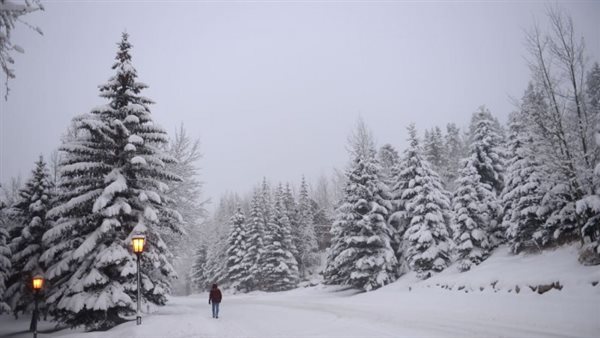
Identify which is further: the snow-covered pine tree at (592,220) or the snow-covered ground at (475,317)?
the snow-covered pine tree at (592,220)

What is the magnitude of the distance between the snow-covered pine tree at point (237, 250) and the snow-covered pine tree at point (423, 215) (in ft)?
87.1

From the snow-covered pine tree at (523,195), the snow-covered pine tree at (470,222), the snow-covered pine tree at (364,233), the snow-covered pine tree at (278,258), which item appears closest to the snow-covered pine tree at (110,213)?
the snow-covered pine tree at (364,233)

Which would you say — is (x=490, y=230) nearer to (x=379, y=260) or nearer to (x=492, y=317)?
(x=379, y=260)

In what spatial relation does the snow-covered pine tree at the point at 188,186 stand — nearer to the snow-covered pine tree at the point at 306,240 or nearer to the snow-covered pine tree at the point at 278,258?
the snow-covered pine tree at the point at 278,258

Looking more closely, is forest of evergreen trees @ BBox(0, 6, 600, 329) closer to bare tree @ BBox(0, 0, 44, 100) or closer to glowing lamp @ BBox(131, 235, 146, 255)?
glowing lamp @ BBox(131, 235, 146, 255)

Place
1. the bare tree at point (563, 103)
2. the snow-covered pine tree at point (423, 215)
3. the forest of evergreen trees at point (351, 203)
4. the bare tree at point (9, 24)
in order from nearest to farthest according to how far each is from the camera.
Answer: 1. the bare tree at point (9, 24)
2. the forest of evergreen trees at point (351, 203)
3. the bare tree at point (563, 103)
4. the snow-covered pine tree at point (423, 215)

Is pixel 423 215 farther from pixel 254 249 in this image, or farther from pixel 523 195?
pixel 254 249

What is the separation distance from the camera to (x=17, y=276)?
25.8 m

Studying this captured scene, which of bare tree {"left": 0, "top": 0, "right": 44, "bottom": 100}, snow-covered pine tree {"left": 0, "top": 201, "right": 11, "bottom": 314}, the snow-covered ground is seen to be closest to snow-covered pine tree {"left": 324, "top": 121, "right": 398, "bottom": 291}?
the snow-covered ground

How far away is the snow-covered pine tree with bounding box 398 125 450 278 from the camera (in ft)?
92.2

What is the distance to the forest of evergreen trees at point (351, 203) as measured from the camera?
51.6 feet

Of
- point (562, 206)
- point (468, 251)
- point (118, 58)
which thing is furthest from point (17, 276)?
point (562, 206)

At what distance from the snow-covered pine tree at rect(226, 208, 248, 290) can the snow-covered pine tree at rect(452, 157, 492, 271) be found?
102 feet

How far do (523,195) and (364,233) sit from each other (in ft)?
40.2
